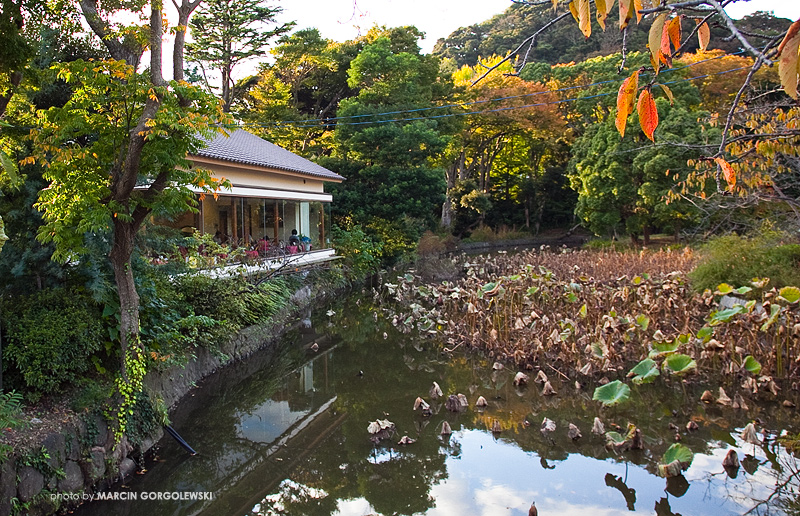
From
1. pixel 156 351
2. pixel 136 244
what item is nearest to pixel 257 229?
pixel 136 244

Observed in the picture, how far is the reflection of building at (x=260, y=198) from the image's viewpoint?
46.2 feet

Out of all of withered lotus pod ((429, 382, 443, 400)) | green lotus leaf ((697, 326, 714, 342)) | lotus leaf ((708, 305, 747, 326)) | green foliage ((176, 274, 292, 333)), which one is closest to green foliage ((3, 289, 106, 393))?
green foliage ((176, 274, 292, 333))

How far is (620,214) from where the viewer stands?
23719 millimetres

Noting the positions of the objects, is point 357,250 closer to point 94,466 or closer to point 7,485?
point 94,466

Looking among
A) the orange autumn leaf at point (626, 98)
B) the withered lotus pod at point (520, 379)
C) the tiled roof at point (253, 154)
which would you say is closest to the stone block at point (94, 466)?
the withered lotus pod at point (520, 379)

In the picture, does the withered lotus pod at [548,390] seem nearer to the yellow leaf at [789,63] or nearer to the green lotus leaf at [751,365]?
the green lotus leaf at [751,365]

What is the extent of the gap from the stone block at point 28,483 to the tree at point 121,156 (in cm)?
106

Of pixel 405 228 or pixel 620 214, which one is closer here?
pixel 405 228

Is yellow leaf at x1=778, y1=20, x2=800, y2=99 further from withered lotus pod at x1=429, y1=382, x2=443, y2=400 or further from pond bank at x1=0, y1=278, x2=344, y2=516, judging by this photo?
withered lotus pod at x1=429, y1=382, x2=443, y2=400

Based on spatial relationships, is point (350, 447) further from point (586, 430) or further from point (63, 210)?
point (63, 210)

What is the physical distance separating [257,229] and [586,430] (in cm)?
1187

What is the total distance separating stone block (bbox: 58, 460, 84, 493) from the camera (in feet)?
15.5

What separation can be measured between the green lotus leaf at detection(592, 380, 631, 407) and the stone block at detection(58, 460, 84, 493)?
5.30 meters

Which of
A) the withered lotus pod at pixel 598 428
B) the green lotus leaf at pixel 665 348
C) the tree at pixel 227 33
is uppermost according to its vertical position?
the tree at pixel 227 33
